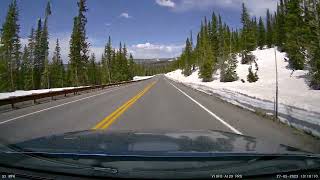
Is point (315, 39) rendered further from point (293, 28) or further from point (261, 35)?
point (261, 35)

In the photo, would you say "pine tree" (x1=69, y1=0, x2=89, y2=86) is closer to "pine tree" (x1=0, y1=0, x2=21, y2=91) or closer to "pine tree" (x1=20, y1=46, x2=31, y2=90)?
"pine tree" (x1=0, y1=0, x2=21, y2=91)

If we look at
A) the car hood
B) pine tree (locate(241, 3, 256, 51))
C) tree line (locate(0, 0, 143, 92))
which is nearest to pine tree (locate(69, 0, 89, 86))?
tree line (locate(0, 0, 143, 92))

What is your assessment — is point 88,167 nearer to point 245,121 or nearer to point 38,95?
point 245,121

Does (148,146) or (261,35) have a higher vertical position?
(261,35)

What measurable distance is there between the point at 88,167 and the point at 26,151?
1.01m

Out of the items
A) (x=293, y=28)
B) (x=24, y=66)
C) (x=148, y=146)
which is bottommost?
(x=148, y=146)

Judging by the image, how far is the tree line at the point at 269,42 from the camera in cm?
3562

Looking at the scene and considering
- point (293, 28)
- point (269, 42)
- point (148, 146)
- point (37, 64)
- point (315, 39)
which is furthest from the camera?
point (269, 42)

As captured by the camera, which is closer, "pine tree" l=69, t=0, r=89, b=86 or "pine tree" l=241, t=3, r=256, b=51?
"pine tree" l=69, t=0, r=89, b=86

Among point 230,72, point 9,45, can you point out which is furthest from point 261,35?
point 9,45

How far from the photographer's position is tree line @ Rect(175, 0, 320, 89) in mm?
35625

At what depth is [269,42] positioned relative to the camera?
4845 inches

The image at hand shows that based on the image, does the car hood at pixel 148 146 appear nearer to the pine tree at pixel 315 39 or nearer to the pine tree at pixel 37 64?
the pine tree at pixel 315 39

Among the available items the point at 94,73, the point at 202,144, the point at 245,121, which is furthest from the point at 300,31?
the point at 94,73
